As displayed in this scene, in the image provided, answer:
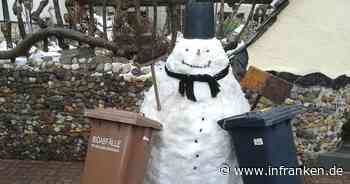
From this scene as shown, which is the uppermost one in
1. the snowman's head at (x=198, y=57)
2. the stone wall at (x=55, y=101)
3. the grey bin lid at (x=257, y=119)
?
the snowman's head at (x=198, y=57)

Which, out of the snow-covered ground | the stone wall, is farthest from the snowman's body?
the stone wall

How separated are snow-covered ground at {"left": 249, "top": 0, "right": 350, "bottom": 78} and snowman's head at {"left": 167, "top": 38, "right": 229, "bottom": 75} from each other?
251 cm

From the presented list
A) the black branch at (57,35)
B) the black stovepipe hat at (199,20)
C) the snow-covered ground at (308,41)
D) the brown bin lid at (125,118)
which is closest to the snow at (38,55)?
the black branch at (57,35)

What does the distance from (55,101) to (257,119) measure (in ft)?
12.8

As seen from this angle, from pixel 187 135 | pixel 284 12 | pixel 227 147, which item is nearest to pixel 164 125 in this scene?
pixel 187 135

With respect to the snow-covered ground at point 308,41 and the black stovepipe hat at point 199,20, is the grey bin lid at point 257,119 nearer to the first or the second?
the black stovepipe hat at point 199,20

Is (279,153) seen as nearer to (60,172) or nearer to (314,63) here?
(314,63)

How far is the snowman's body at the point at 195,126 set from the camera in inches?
152

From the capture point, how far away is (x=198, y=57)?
3867 mm

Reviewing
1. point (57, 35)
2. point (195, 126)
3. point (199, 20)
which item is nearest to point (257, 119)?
point (195, 126)

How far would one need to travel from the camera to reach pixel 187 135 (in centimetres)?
386

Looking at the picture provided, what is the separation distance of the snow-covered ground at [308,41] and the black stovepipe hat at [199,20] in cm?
251

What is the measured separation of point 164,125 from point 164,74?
44cm

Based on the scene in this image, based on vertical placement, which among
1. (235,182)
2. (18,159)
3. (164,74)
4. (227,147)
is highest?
(164,74)
